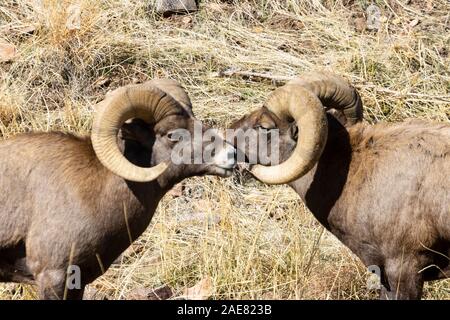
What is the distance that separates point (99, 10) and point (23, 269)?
606cm

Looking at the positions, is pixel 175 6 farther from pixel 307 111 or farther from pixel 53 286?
pixel 53 286

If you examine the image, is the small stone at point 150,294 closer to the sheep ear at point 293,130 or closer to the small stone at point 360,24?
the sheep ear at point 293,130

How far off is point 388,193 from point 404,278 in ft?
2.30

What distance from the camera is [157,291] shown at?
10.5m

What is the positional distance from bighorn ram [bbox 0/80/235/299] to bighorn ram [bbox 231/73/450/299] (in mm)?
697

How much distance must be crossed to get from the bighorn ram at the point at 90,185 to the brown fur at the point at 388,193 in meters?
0.91

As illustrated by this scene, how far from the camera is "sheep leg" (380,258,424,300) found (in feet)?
30.8

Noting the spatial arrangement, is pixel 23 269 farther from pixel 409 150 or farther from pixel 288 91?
pixel 409 150

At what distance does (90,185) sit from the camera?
30.4 ft

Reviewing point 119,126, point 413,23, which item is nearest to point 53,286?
point 119,126

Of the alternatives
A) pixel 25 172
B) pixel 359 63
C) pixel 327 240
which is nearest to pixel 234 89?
pixel 359 63

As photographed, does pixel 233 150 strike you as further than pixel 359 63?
No

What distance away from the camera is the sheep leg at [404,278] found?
9.39m
